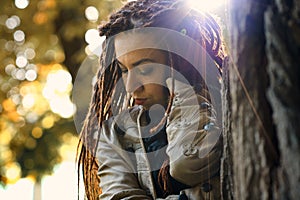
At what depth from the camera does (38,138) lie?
5938 millimetres

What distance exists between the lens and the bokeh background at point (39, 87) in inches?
211

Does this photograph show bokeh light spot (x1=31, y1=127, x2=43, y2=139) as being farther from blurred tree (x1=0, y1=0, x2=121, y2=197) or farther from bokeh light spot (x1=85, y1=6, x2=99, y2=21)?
bokeh light spot (x1=85, y1=6, x2=99, y2=21)

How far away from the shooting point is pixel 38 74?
6211 mm

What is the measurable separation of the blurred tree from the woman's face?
143 inches

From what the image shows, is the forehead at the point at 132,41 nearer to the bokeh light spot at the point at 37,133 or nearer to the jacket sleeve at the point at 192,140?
the jacket sleeve at the point at 192,140

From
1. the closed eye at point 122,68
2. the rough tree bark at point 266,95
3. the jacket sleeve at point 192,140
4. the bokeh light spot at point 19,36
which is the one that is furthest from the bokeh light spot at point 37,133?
the rough tree bark at point 266,95

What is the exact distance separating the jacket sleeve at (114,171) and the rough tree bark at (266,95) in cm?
63

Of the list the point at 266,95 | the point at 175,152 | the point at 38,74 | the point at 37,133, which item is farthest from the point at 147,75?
the point at 38,74

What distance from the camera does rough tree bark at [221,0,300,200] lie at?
2.33 feet

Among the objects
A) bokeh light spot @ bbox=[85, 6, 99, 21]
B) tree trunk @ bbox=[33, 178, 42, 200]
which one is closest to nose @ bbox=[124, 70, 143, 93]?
bokeh light spot @ bbox=[85, 6, 99, 21]

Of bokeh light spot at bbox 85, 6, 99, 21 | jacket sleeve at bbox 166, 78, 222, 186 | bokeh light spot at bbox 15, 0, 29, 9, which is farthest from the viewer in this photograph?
bokeh light spot at bbox 15, 0, 29, 9

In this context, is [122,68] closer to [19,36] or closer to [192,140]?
[192,140]

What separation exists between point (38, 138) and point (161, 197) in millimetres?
4696

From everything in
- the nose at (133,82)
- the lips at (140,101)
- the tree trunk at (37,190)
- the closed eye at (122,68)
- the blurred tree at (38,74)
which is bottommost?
the tree trunk at (37,190)
